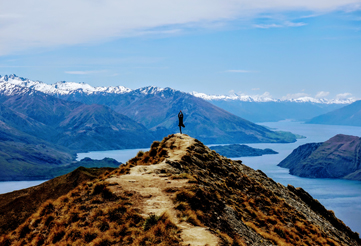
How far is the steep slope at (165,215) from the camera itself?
1966cm

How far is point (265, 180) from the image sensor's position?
49719 millimetres

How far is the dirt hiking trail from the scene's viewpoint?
18250mm

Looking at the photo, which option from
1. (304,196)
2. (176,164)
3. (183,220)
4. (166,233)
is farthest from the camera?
(304,196)

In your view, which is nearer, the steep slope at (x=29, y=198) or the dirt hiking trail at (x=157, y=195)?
the dirt hiking trail at (x=157, y=195)

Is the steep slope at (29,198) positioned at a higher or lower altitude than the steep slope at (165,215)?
lower

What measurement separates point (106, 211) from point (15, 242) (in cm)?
754

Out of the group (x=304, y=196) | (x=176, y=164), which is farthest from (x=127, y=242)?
(x=304, y=196)

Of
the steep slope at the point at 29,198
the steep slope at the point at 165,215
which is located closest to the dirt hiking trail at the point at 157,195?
the steep slope at the point at 165,215

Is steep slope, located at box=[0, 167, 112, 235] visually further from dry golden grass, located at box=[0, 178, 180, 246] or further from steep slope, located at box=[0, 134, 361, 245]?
dry golden grass, located at box=[0, 178, 180, 246]

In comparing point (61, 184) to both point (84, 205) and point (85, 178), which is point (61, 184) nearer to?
point (85, 178)

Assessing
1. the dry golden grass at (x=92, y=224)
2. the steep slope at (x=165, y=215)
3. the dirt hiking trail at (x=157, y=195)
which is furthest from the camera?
the steep slope at (x=165, y=215)

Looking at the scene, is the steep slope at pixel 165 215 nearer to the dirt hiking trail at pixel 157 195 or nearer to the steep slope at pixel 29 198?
the dirt hiking trail at pixel 157 195

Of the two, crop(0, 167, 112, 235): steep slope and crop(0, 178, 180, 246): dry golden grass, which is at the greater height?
crop(0, 178, 180, 246): dry golden grass

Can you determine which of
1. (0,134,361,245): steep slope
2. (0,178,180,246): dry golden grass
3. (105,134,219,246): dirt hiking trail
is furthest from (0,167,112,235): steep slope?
(0,178,180,246): dry golden grass
